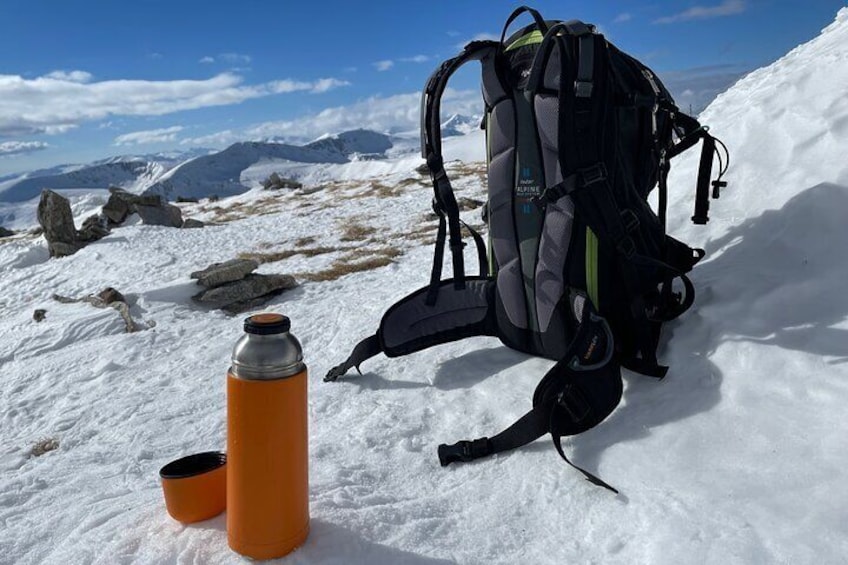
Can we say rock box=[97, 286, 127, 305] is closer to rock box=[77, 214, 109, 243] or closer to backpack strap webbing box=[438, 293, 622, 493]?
backpack strap webbing box=[438, 293, 622, 493]

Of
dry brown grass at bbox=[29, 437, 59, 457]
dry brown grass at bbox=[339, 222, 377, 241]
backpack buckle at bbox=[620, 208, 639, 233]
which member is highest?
backpack buckle at bbox=[620, 208, 639, 233]

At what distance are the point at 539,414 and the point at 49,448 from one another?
12.2 ft

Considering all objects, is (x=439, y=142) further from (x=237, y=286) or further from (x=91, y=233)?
(x=91, y=233)

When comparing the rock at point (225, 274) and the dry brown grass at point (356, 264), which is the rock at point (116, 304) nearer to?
the rock at point (225, 274)

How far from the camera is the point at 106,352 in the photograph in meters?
6.49

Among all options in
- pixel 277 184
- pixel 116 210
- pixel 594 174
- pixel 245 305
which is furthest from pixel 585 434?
pixel 277 184

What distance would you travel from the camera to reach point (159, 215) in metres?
22.0

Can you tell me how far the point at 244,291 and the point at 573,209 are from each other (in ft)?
20.9

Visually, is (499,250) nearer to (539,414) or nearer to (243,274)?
(539,414)

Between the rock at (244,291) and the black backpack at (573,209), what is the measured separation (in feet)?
17.0

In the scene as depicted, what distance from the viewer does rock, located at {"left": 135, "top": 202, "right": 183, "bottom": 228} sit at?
71.7 feet

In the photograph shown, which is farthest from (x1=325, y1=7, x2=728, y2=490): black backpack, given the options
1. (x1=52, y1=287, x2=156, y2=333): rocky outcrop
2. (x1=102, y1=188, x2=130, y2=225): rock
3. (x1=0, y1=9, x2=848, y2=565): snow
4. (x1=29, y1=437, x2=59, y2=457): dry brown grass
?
(x1=102, y1=188, x2=130, y2=225): rock

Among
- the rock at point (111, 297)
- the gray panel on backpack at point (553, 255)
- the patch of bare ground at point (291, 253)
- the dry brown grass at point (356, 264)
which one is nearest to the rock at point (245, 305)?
the dry brown grass at point (356, 264)

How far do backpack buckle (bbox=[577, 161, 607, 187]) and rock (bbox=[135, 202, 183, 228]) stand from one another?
2132cm
